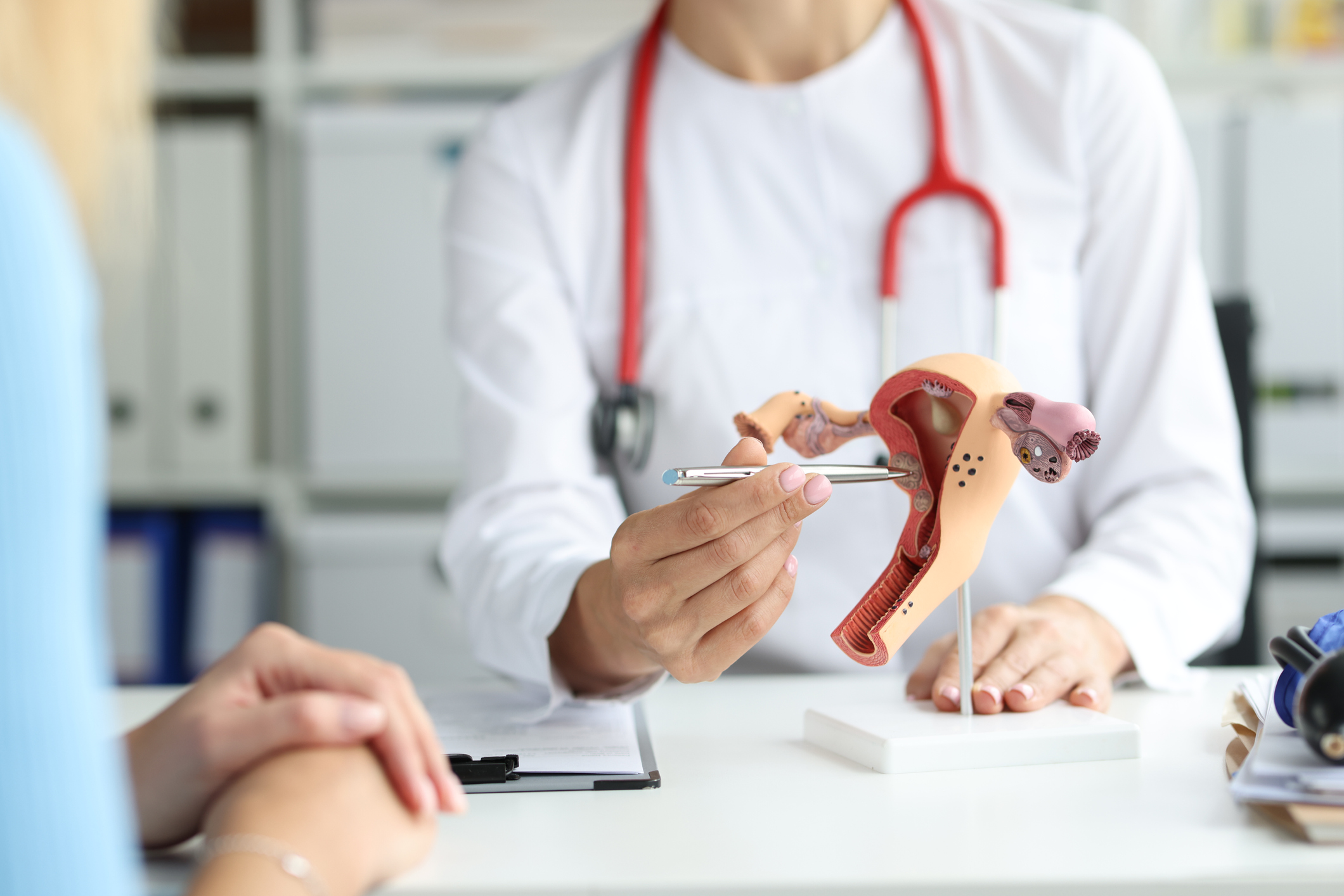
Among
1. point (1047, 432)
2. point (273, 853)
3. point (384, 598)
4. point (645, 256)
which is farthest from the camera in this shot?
point (384, 598)

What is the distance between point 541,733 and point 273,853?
31 centimetres

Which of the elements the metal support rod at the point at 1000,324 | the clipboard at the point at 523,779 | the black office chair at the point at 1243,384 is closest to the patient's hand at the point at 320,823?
the clipboard at the point at 523,779

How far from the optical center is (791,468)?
1.98 feet

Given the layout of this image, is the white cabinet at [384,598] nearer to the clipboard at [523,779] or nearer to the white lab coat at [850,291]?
the white lab coat at [850,291]

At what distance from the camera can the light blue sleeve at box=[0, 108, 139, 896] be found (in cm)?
30

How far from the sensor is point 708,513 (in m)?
0.62

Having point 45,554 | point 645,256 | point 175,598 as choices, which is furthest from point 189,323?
point 45,554

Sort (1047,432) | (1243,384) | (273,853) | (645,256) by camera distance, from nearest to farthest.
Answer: (273,853) → (1047,432) → (645,256) → (1243,384)

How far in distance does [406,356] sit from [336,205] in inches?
10.7

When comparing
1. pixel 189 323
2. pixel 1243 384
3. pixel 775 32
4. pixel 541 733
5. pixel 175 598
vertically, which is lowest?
pixel 175 598

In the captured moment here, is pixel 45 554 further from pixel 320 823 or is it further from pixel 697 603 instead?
pixel 697 603

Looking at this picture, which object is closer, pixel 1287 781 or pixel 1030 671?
pixel 1287 781

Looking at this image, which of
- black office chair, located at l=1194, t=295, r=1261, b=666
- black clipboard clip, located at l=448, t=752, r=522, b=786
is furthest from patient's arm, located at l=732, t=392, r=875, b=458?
black office chair, located at l=1194, t=295, r=1261, b=666

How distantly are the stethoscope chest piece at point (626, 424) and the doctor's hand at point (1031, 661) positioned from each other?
35 cm
